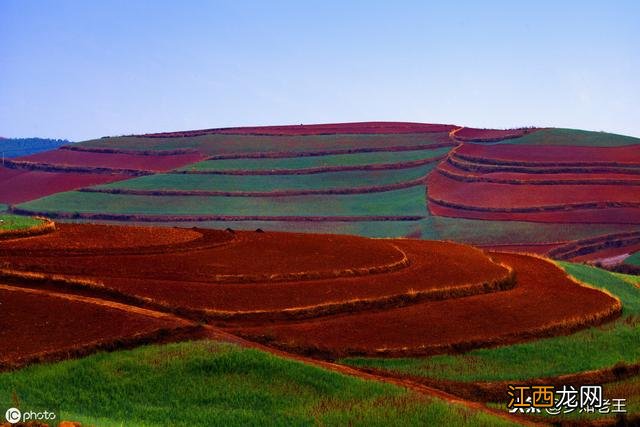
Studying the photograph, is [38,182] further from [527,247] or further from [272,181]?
[527,247]

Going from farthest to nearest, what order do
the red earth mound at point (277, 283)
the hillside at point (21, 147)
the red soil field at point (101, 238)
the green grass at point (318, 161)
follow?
the hillside at point (21, 147) < the green grass at point (318, 161) < the red soil field at point (101, 238) < the red earth mound at point (277, 283)

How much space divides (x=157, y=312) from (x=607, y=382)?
12.5 m

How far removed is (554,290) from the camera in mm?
39562

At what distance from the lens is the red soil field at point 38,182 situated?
103 meters

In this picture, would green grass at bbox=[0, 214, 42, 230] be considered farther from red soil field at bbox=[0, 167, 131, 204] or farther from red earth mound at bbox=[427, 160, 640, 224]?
red soil field at bbox=[0, 167, 131, 204]

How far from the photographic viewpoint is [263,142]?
124 m

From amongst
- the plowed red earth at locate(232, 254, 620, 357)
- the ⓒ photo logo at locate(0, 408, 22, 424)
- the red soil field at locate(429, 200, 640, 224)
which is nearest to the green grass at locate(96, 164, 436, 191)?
the red soil field at locate(429, 200, 640, 224)

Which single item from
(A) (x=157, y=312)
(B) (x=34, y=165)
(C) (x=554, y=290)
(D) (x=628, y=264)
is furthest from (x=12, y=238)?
(B) (x=34, y=165)

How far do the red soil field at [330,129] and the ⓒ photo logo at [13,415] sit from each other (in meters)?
109

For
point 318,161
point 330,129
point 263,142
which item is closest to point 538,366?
point 318,161

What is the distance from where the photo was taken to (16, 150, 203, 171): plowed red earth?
114562 millimetres

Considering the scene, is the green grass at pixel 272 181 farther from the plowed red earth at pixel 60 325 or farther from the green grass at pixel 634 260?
the plowed red earth at pixel 60 325

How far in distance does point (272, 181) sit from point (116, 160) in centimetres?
2096

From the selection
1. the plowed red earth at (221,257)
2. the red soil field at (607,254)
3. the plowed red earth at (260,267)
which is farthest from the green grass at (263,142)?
the plowed red earth at (260,267)
